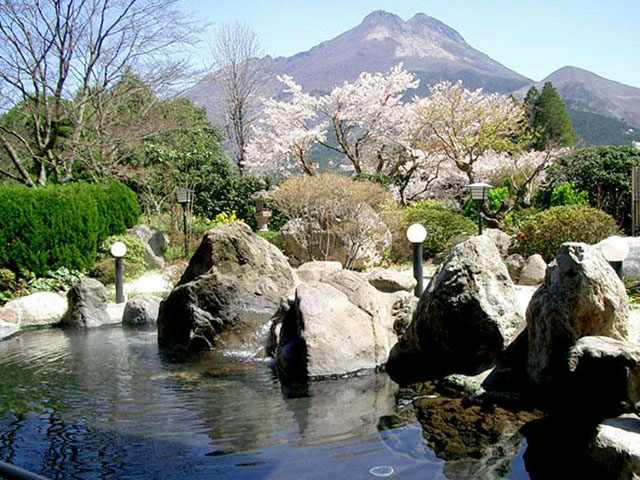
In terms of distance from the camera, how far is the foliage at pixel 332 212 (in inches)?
470

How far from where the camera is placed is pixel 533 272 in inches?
386

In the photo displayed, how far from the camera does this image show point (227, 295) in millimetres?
7418

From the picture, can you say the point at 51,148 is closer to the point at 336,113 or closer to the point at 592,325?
the point at 336,113

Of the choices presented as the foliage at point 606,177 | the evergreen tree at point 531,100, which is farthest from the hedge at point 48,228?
the evergreen tree at point 531,100

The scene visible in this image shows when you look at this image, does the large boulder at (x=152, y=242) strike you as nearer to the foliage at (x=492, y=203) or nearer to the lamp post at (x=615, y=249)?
the foliage at (x=492, y=203)

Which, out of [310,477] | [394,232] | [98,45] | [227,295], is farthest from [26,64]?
[310,477]

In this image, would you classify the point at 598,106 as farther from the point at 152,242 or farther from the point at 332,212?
the point at 152,242

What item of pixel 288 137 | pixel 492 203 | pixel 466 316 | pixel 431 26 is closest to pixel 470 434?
pixel 466 316

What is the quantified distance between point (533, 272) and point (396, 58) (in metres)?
103

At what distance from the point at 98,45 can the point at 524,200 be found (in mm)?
13157

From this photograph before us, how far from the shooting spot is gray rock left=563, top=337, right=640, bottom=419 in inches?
150

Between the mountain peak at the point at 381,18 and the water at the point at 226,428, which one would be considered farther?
the mountain peak at the point at 381,18

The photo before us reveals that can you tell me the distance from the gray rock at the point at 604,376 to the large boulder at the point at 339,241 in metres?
7.98

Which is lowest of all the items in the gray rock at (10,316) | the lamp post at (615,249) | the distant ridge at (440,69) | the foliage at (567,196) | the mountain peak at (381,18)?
the gray rock at (10,316)
